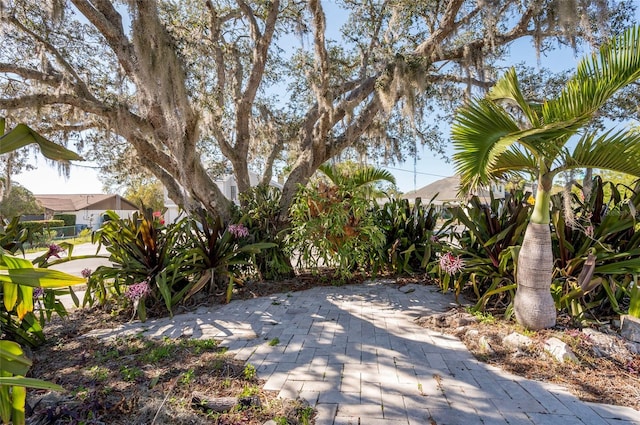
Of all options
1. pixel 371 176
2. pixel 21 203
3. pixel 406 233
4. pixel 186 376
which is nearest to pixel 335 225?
pixel 406 233

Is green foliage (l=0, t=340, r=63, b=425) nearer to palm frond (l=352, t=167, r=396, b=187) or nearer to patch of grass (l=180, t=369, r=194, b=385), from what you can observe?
patch of grass (l=180, t=369, r=194, b=385)

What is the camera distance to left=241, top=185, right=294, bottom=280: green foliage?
5113 millimetres

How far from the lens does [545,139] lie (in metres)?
2.43

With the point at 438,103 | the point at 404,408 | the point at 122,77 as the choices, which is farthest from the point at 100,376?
the point at 438,103

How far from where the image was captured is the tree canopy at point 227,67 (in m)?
4.27

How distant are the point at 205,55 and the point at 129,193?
955 inches

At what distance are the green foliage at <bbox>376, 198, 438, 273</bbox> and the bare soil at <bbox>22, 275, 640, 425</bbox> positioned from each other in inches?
75.7

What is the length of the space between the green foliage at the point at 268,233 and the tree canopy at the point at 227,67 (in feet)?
1.56

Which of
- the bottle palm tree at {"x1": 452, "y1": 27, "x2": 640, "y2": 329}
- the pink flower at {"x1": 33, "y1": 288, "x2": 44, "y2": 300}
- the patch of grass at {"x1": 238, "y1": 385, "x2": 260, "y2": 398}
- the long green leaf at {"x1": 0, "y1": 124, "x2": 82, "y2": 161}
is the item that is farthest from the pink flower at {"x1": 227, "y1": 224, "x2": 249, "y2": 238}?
the bottle palm tree at {"x1": 452, "y1": 27, "x2": 640, "y2": 329}

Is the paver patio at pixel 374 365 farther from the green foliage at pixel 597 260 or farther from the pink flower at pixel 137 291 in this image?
the green foliage at pixel 597 260

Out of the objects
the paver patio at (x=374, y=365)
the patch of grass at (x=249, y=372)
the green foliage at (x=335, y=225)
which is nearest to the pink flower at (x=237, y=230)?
the green foliage at (x=335, y=225)

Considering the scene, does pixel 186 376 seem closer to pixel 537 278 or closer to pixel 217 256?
pixel 217 256

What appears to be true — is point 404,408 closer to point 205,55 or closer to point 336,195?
point 336,195

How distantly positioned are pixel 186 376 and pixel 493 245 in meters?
3.40
